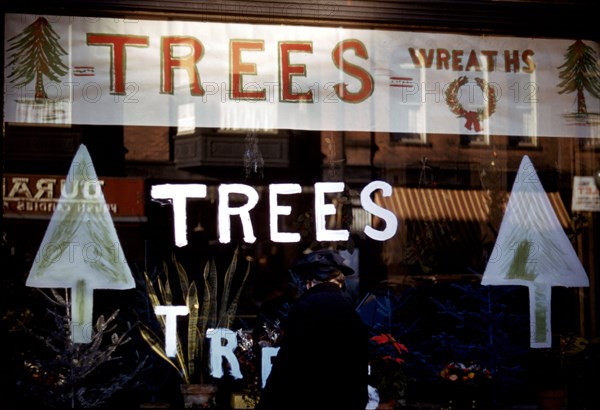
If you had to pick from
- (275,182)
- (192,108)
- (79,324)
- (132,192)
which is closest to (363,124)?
(275,182)

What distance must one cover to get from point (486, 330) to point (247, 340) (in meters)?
2.02

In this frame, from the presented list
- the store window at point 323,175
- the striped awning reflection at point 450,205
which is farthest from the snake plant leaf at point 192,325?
the striped awning reflection at point 450,205

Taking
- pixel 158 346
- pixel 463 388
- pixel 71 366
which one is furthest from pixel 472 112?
pixel 71 366

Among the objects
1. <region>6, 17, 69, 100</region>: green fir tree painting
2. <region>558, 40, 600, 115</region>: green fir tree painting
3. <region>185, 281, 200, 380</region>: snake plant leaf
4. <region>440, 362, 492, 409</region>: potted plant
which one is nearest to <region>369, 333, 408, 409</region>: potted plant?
<region>440, 362, 492, 409</region>: potted plant

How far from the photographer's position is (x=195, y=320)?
7.59 metres

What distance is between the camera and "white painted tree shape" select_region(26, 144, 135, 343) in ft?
24.5

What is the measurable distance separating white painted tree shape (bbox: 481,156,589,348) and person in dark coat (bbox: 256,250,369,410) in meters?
2.73

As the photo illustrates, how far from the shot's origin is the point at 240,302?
7660mm

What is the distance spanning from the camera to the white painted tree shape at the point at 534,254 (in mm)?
8008

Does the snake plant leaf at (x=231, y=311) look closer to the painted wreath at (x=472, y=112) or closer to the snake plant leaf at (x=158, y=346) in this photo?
the snake plant leaf at (x=158, y=346)

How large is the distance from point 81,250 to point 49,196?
0.50 meters

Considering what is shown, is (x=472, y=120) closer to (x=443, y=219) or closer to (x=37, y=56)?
(x=443, y=219)

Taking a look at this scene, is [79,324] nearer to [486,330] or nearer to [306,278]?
[306,278]

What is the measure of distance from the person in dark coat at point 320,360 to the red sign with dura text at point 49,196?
8.22 feet
